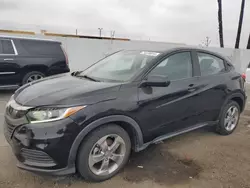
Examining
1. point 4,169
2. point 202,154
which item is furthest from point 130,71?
point 4,169

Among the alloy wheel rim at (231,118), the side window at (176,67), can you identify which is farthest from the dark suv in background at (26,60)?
the alloy wheel rim at (231,118)

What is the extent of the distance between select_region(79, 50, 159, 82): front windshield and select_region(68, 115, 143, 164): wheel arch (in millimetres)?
575

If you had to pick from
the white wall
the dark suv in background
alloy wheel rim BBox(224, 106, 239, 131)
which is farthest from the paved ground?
the white wall

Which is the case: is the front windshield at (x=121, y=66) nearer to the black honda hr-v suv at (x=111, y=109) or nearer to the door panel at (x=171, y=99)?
the black honda hr-v suv at (x=111, y=109)

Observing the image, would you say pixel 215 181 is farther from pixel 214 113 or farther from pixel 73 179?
pixel 73 179

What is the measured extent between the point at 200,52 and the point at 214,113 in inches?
40.9

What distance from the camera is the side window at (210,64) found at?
4367 millimetres

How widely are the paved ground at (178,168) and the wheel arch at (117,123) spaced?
15.7 inches

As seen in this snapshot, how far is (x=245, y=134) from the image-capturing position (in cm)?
514

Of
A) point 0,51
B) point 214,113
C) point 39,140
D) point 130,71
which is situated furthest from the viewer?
point 0,51

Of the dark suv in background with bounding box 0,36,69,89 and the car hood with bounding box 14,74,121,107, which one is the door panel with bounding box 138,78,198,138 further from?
the dark suv in background with bounding box 0,36,69,89

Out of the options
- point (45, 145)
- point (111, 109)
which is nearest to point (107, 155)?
point (111, 109)

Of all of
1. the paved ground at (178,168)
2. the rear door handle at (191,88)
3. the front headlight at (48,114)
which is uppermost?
the rear door handle at (191,88)

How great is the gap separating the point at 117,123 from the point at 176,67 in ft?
4.39
